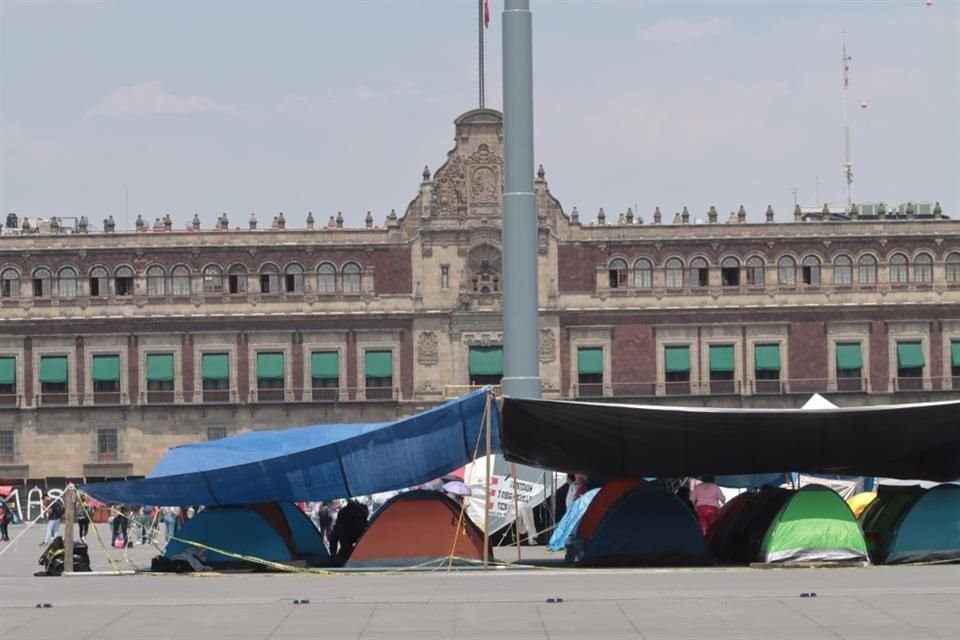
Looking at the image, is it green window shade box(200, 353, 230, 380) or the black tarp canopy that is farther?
green window shade box(200, 353, 230, 380)

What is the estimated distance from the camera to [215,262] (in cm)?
9362

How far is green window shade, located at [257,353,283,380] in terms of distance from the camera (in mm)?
93500

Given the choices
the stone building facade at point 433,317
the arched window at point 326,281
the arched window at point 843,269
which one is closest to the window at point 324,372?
the stone building facade at point 433,317

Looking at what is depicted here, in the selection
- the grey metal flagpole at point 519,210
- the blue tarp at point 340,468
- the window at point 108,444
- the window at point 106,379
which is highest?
the grey metal flagpole at point 519,210

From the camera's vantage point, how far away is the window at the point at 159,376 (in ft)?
307

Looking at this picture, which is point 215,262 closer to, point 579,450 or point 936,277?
point 936,277

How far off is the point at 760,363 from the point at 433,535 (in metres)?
59.6

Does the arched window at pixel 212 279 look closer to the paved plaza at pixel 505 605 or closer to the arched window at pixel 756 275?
the arched window at pixel 756 275

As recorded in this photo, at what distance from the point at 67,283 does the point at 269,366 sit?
10.3 metres

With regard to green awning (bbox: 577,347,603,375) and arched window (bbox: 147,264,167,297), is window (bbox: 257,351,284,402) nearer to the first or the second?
arched window (bbox: 147,264,167,297)

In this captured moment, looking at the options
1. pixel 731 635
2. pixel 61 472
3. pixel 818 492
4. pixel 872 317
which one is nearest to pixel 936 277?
pixel 872 317

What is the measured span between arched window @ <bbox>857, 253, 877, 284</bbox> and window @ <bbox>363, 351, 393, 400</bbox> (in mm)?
22168

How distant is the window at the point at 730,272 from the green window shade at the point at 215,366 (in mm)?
23325

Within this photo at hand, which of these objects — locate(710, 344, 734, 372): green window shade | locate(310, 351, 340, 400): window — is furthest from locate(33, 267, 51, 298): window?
locate(710, 344, 734, 372): green window shade
